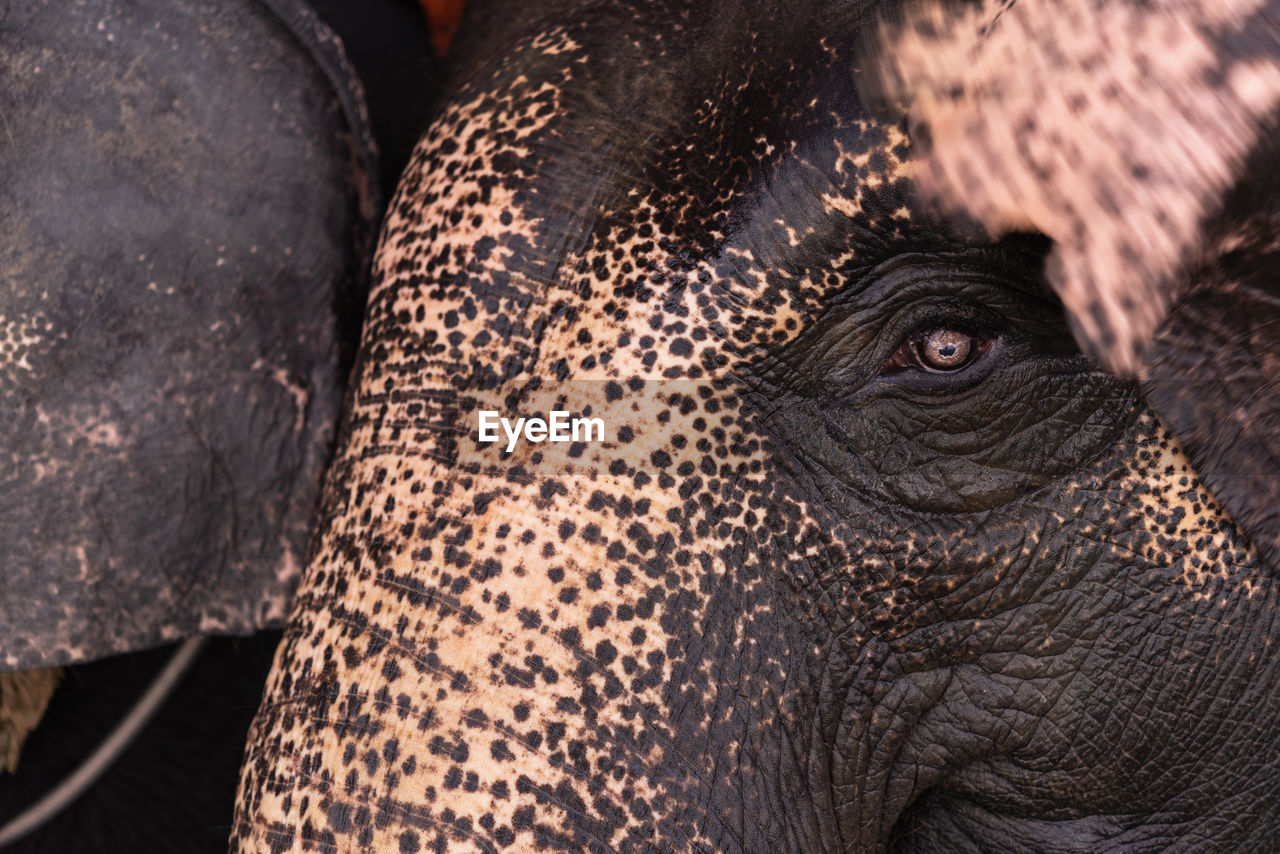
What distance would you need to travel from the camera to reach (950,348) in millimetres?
772

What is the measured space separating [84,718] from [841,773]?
36.4 inches

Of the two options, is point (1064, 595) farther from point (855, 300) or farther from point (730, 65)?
point (730, 65)

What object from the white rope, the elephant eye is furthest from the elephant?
the elephant eye

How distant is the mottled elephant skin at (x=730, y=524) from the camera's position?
0.74m

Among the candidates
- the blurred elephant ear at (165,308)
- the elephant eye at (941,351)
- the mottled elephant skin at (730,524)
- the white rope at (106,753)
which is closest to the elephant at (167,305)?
the blurred elephant ear at (165,308)

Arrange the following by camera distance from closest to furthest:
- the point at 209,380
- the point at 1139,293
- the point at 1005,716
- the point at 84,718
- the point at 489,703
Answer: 1. the point at 1139,293
2. the point at 489,703
3. the point at 1005,716
4. the point at 209,380
5. the point at 84,718

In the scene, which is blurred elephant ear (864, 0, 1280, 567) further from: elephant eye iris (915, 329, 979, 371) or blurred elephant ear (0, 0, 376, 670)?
blurred elephant ear (0, 0, 376, 670)

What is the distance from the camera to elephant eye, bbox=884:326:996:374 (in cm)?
77

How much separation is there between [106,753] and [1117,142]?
1.25 m

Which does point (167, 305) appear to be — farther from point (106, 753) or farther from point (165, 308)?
point (106, 753)

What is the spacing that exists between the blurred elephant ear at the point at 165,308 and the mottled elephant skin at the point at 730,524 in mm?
159

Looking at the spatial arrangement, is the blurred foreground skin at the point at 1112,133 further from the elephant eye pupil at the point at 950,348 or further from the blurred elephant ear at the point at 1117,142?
the elephant eye pupil at the point at 950,348

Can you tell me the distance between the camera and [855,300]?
769 millimetres

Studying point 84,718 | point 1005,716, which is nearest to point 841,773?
point 1005,716
